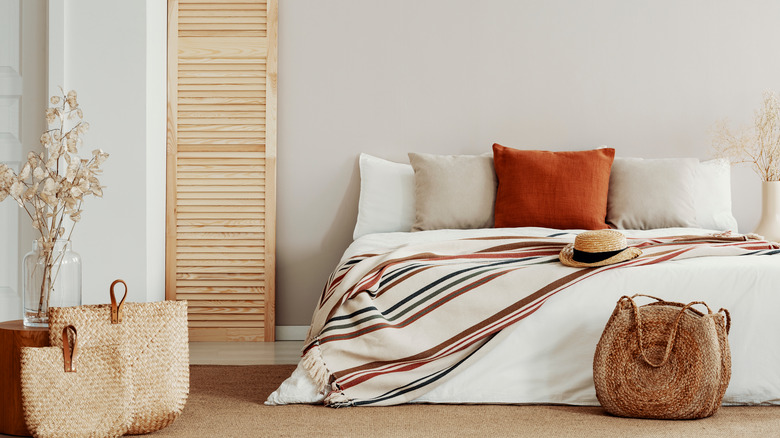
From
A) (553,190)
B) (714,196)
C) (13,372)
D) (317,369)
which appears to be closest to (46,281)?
(13,372)

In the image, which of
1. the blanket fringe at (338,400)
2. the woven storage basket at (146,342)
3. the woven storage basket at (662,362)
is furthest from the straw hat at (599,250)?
the woven storage basket at (146,342)

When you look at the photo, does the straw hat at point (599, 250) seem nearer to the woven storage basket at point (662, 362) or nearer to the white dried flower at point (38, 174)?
the woven storage basket at point (662, 362)

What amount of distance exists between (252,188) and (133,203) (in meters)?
0.71

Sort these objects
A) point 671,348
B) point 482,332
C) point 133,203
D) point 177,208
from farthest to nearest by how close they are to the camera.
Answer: point 177,208
point 133,203
point 482,332
point 671,348

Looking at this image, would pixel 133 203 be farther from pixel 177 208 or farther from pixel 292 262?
pixel 292 262

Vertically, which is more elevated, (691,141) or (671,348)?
(691,141)

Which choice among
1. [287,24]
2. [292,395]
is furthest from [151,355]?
[287,24]

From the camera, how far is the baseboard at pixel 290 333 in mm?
3713

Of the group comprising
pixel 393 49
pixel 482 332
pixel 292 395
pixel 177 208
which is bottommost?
pixel 292 395

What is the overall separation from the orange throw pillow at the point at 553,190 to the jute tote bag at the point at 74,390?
6.59ft

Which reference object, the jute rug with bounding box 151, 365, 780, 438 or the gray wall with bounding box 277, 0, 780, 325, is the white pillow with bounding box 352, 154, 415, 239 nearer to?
the gray wall with bounding box 277, 0, 780, 325

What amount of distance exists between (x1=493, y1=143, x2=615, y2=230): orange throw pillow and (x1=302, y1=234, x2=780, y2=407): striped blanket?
850 millimetres

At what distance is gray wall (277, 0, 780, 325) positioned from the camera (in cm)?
373

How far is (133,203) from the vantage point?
121 inches
